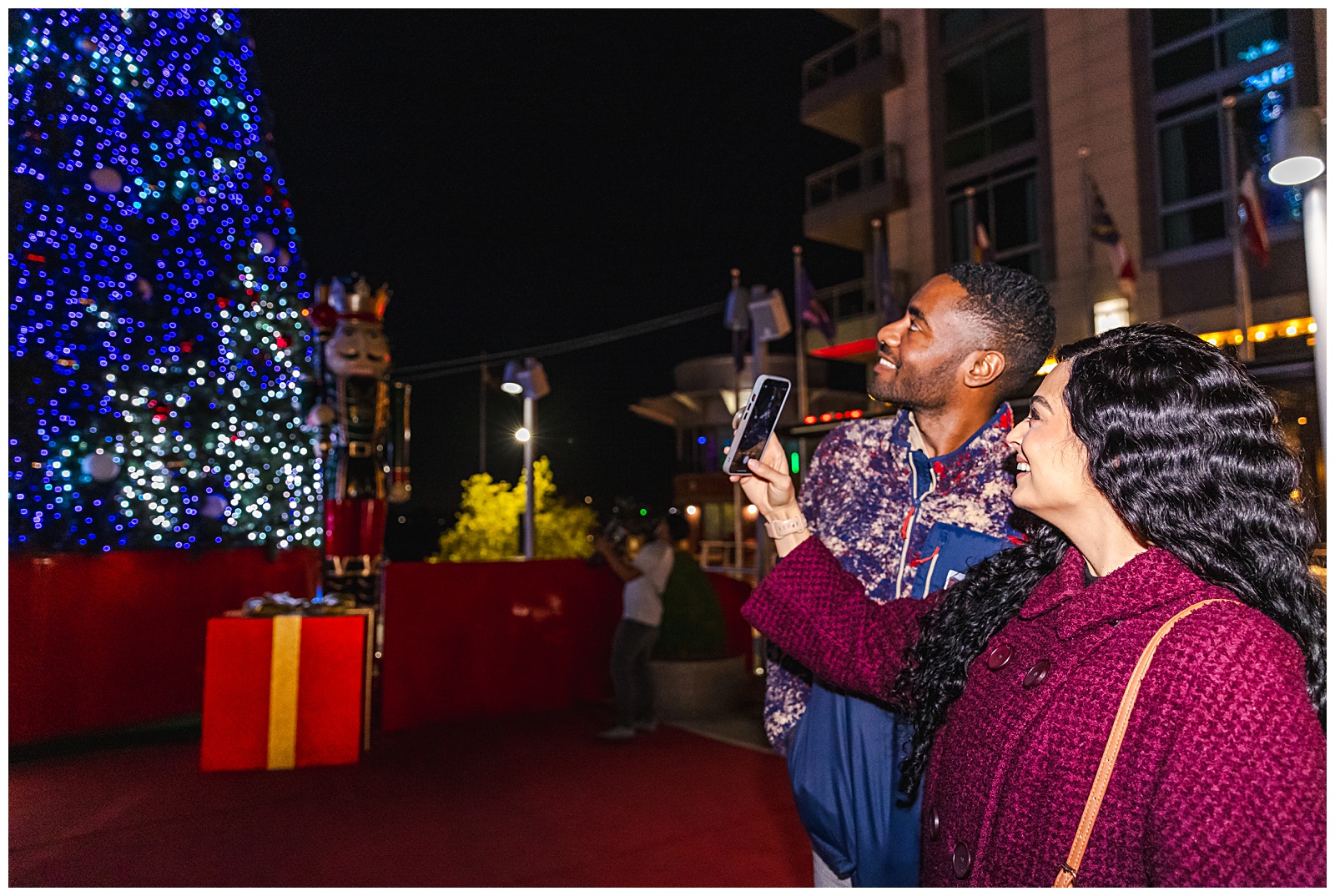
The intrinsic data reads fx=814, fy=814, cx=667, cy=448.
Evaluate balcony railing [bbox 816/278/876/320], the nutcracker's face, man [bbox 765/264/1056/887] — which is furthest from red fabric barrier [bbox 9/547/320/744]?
balcony railing [bbox 816/278/876/320]

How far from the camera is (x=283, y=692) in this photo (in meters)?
5.52

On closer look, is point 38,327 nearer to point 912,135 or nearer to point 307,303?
point 307,303

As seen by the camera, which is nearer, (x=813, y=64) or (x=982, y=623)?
(x=982, y=623)

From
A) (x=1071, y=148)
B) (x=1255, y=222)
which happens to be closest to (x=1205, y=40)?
(x=1071, y=148)

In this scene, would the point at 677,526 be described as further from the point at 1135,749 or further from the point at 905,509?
the point at 1135,749

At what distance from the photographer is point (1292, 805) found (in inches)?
36.8

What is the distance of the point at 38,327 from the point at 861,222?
612 inches

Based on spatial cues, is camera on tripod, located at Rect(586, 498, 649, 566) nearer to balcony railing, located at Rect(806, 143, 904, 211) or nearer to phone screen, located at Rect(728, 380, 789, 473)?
phone screen, located at Rect(728, 380, 789, 473)

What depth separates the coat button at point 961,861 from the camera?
4.09 feet

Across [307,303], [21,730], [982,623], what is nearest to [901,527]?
[982,623]

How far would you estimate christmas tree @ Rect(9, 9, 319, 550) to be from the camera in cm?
626

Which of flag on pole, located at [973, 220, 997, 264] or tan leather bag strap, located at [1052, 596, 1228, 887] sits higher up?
flag on pole, located at [973, 220, 997, 264]

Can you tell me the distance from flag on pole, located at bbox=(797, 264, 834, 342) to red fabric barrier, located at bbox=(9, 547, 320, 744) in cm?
831

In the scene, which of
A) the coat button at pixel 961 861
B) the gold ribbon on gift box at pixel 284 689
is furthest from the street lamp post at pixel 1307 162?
the gold ribbon on gift box at pixel 284 689
